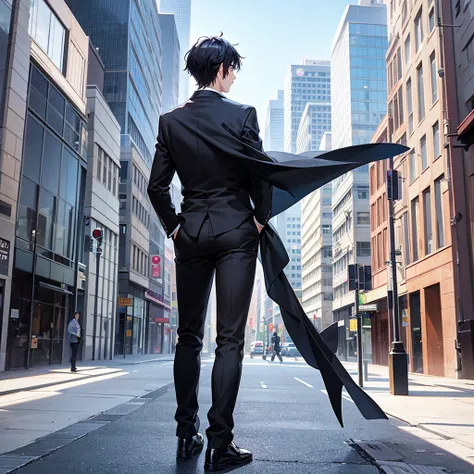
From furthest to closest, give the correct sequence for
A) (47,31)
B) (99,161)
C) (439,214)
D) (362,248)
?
(362,248) → (99,161) → (47,31) → (439,214)

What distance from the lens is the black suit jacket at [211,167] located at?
3.38 m

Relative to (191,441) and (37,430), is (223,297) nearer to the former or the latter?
(191,441)

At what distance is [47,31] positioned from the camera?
77.4 feet

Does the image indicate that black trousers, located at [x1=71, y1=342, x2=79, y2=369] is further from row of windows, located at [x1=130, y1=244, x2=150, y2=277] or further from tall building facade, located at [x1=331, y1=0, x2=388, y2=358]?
tall building facade, located at [x1=331, y1=0, x2=388, y2=358]

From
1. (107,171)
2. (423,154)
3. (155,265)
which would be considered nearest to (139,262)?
(155,265)

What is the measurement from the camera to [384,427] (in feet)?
18.7

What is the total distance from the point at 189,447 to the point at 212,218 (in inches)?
52.7

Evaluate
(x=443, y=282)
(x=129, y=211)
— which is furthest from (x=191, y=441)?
(x=129, y=211)

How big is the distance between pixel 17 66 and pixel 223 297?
18.5 meters

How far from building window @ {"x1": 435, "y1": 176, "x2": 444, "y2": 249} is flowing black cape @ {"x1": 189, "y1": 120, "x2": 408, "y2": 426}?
20.9m

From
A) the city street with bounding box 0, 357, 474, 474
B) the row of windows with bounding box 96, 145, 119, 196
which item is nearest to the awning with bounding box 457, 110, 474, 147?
Answer: the city street with bounding box 0, 357, 474, 474

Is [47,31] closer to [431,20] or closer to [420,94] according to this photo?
[431,20]

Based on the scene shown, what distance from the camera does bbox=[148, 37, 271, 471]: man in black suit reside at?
10.9ft

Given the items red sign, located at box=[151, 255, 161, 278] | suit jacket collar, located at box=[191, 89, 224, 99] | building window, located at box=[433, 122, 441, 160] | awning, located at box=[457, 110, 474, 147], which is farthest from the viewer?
red sign, located at box=[151, 255, 161, 278]
